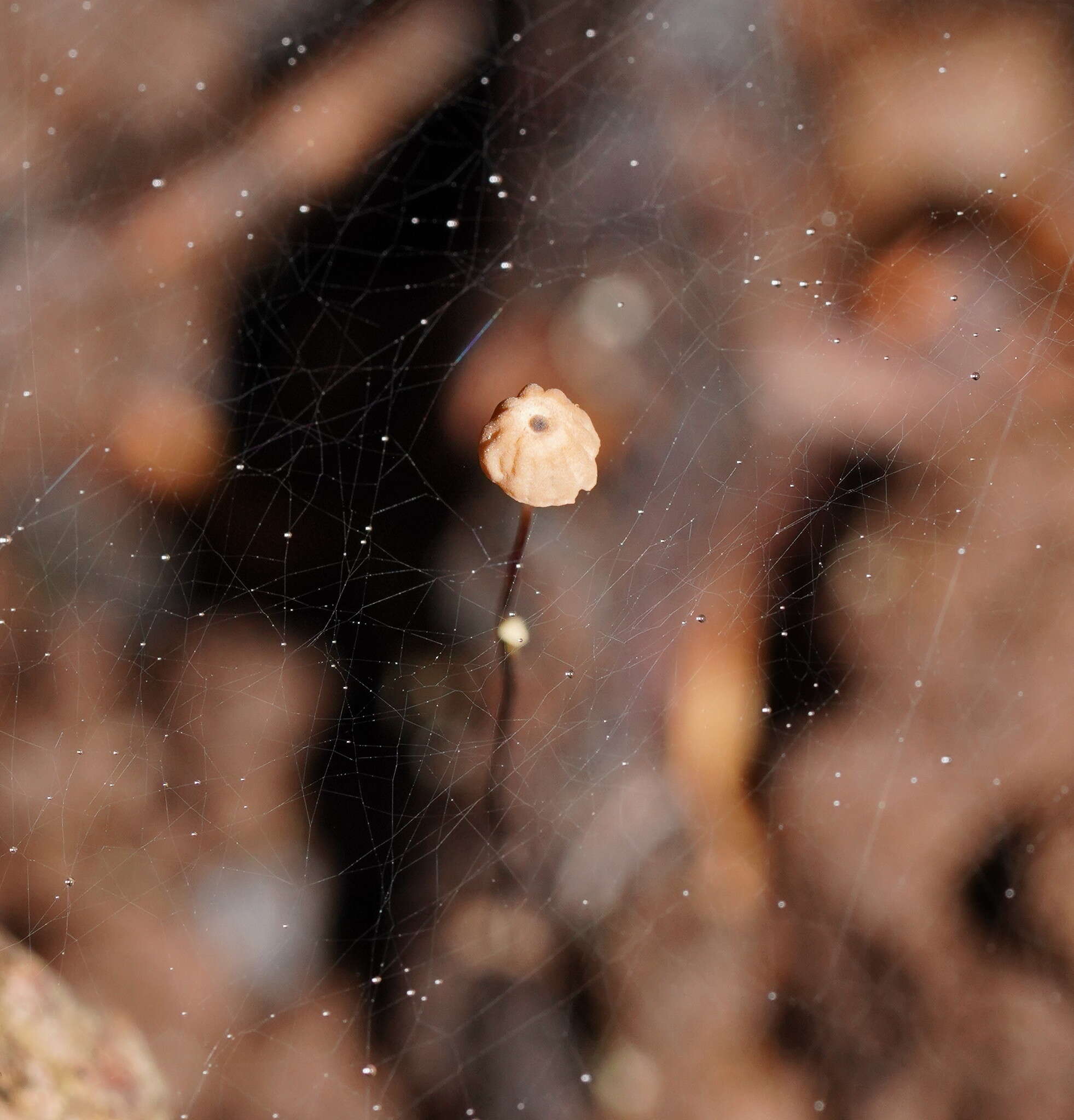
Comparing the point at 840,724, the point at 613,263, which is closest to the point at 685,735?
the point at 840,724

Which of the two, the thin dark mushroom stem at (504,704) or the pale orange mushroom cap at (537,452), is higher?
the pale orange mushroom cap at (537,452)

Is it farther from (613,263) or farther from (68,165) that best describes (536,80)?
(68,165)

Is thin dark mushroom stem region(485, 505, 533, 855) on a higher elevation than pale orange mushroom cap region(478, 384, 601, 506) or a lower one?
lower
